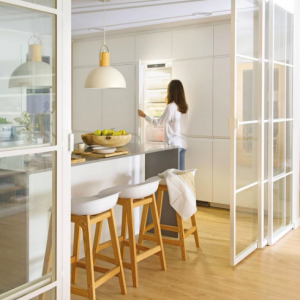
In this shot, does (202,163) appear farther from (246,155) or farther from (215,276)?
(215,276)

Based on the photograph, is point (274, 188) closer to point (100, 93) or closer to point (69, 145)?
point (69, 145)

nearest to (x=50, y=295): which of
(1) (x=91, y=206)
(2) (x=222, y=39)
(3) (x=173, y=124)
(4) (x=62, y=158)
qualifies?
(1) (x=91, y=206)

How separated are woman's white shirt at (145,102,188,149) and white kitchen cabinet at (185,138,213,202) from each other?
8.2 inches

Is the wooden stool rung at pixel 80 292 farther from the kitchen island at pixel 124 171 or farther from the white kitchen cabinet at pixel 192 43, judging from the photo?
the white kitchen cabinet at pixel 192 43

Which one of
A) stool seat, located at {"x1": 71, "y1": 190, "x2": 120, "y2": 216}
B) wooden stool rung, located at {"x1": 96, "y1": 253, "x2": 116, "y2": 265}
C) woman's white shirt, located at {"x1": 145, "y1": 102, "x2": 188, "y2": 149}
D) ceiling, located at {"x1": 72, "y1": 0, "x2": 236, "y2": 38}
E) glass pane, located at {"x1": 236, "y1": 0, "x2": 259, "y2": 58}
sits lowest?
wooden stool rung, located at {"x1": 96, "y1": 253, "x2": 116, "y2": 265}

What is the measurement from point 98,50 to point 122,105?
3.03 feet

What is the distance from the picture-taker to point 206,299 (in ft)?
9.82

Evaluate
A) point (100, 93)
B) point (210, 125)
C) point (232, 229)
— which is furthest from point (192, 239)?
point (100, 93)

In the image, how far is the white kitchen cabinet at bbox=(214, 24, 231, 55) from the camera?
5400 mm

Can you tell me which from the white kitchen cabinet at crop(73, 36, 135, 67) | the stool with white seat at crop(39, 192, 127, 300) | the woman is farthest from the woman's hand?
the stool with white seat at crop(39, 192, 127, 300)

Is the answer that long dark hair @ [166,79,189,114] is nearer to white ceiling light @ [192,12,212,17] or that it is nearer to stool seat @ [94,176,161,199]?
white ceiling light @ [192,12,212,17]

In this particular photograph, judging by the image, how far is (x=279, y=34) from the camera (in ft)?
13.9

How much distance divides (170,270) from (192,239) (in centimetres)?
86

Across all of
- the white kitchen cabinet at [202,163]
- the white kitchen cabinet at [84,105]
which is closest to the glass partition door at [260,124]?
the white kitchen cabinet at [202,163]
